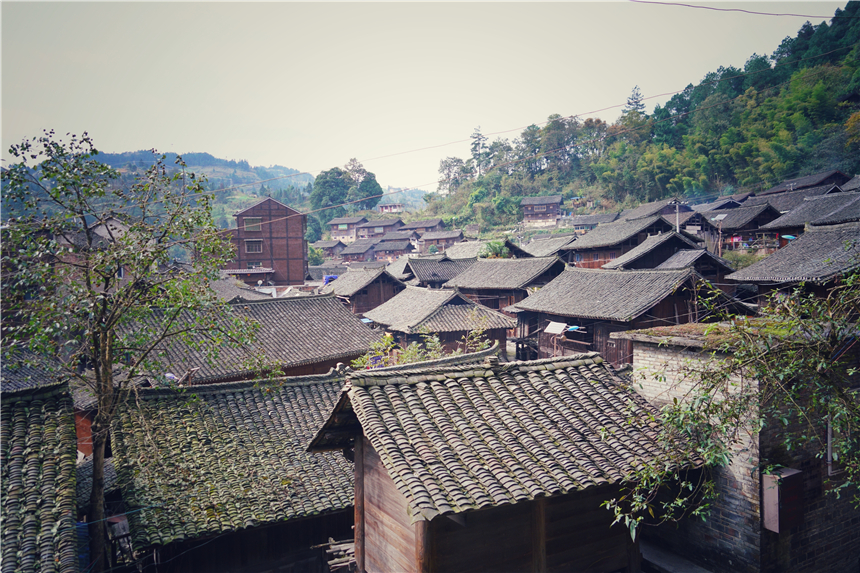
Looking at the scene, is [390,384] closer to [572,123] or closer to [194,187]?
[194,187]

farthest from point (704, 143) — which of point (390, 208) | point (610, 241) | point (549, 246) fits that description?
point (390, 208)

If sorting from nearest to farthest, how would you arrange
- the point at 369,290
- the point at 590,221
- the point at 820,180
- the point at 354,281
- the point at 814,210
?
1. the point at 814,210
2. the point at 369,290
3. the point at 354,281
4. the point at 820,180
5. the point at 590,221

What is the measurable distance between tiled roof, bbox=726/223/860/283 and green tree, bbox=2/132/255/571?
72.0 feet

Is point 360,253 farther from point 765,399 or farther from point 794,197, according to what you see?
point 765,399

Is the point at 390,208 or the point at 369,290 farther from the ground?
the point at 390,208

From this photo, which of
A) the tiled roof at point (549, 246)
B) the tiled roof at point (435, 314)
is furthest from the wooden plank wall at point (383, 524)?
the tiled roof at point (549, 246)

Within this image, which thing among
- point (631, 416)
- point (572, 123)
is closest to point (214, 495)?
point (631, 416)

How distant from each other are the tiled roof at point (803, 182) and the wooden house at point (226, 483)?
163ft

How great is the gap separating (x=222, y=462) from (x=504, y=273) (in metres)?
27.8

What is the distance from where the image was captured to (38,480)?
285 inches

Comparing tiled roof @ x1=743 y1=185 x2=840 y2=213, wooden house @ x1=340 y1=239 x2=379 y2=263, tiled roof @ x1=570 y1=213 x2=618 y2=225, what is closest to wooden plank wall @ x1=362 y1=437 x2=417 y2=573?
tiled roof @ x1=743 y1=185 x2=840 y2=213

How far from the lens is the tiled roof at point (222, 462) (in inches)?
376

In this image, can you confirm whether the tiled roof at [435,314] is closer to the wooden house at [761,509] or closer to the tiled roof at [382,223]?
the wooden house at [761,509]

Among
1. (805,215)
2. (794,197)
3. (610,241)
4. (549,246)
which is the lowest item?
(549,246)
